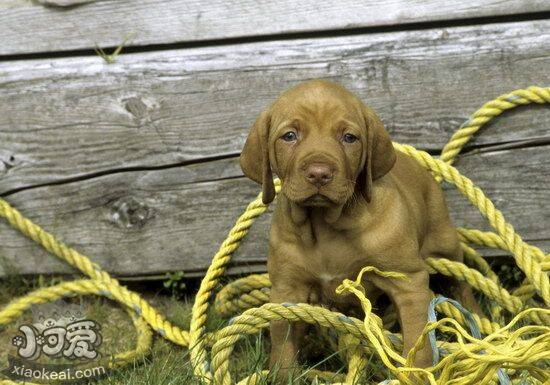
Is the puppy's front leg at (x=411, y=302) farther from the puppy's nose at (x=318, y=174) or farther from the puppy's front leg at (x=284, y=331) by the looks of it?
the puppy's nose at (x=318, y=174)

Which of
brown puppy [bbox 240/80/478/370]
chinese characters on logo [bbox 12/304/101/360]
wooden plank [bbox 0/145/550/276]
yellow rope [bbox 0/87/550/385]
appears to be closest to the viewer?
yellow rope [bbox 0/87/550/385]

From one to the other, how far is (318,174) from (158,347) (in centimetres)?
155

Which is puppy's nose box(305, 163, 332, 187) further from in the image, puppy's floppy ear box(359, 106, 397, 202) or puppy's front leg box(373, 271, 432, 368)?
puppy's front leg box(373, 271, 432, 368)

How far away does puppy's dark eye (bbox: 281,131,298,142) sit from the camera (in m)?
3.40

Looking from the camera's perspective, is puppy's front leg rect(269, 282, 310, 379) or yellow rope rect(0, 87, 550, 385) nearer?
yellow rope rect(0, 87, 550, 385)

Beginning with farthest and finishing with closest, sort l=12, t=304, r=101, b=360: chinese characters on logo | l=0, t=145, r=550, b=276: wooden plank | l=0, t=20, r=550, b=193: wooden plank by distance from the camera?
l=0, t=145, r=550, b=276: wooden plank, l=0, t=20, r=550, b=193: wooden plank, l=12, t=304, r=101, b=360: chinese characters on logo

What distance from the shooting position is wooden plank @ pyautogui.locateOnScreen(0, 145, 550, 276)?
4594 millimetres

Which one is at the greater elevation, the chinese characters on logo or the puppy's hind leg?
the puppy's hind leg

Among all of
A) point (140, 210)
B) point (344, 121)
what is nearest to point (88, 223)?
→ point (140, 210)

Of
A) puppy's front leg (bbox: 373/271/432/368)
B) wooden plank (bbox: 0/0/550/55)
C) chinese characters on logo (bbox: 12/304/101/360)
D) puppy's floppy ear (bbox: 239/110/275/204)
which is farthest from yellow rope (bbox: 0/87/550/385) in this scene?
wooden plank (bbox: 0/0/550/55)

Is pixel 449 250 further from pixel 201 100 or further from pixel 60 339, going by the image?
pixel 60 339

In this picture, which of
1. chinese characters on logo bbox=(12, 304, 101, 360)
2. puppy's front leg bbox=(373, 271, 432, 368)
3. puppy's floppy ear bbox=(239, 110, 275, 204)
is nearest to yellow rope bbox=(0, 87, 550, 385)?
puppy's front leg bbox=(373, 271, 432, 368)

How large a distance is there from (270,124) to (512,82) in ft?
5.00

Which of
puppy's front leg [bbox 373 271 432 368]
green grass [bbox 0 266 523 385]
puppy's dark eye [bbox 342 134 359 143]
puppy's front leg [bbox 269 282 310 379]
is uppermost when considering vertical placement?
puppy's dark eye [bbox 342 134 359 143]
